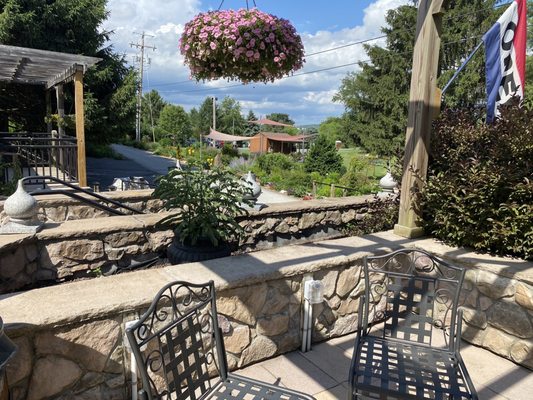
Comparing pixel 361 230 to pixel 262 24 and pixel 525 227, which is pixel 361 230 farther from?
pixel 262 24

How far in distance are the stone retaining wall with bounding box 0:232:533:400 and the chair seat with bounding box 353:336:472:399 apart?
59 cm

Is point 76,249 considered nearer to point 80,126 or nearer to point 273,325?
point 273,325

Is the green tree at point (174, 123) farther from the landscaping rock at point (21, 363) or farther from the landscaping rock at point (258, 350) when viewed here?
the landscaping rock at point (21, 363)

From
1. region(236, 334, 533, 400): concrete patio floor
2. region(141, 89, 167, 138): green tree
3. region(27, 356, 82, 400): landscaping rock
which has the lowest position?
region(236, 334, 533, 400): concrete patio floor

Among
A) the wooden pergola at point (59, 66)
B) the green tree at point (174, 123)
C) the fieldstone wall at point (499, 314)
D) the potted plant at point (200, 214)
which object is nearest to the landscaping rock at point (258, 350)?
the potted plant at point (200, 214)

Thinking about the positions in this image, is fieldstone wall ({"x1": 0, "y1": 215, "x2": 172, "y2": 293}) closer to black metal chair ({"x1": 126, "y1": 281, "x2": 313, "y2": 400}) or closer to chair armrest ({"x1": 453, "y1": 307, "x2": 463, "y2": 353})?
black metal chair ({"x1": 126, "y1": 281, "x2": 313, "y2": 400})

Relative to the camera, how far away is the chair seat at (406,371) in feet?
5.01

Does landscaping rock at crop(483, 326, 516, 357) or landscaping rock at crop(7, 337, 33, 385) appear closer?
landscaping rock at crop(7, 337, 33, 385)

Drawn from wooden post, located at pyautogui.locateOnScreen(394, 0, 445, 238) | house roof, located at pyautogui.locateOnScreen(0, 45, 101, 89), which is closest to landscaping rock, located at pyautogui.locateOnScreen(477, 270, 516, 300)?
wooden post, located at pyautogui.locateOnScreen(394, 0, 445, 238)

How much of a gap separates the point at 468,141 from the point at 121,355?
2.79 meters

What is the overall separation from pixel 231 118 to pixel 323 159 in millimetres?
38319

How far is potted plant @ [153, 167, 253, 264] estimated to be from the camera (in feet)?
9.03

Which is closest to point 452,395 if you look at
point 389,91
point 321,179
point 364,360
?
point 364,360

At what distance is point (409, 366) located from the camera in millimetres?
1714
